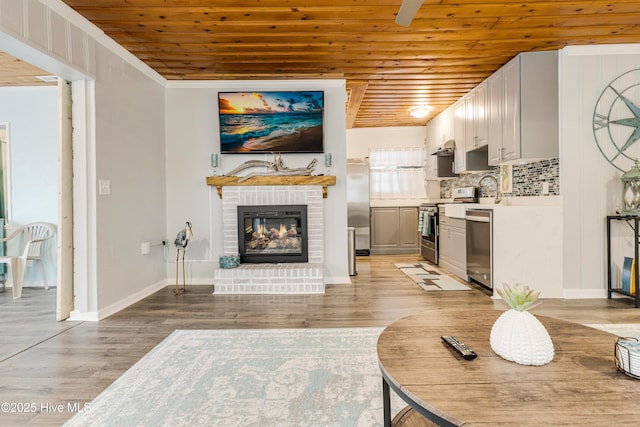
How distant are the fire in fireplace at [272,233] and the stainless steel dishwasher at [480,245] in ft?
6.70

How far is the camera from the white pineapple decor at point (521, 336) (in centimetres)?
118

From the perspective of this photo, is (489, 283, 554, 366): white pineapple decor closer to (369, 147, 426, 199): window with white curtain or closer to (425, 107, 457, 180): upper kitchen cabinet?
(425, 107, 457, 180): upper kitchen cabinet

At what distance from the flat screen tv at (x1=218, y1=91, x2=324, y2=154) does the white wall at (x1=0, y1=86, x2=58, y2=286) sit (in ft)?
7.09

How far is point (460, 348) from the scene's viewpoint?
129 cm

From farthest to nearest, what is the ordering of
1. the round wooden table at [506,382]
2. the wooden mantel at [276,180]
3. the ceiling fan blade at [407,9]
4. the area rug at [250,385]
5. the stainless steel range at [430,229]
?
the stainless steel range at [430,229]
the wooden mantel at [276,180]
the ceiling fan blade at [407,9]
the area rug at [250,385]
the round wooden table at [506,382]

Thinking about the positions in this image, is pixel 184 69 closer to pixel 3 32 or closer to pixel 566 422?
pixel 3 32

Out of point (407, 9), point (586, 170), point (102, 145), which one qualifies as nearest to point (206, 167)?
point (102, 145)

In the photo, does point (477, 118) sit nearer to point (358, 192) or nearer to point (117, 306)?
point (358, 192)

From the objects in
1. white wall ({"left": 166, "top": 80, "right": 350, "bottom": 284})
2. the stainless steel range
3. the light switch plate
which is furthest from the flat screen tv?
the stainless steel range

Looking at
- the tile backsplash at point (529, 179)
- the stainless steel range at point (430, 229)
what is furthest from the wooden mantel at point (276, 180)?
the tile backsplash at point (529, 179)

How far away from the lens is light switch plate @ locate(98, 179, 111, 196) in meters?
3.24

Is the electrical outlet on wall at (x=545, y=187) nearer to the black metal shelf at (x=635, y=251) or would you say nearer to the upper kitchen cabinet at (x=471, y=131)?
the black metal shelf at (x=635, y=251)

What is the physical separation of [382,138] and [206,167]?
163 inches

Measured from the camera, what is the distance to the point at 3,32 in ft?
7.49
